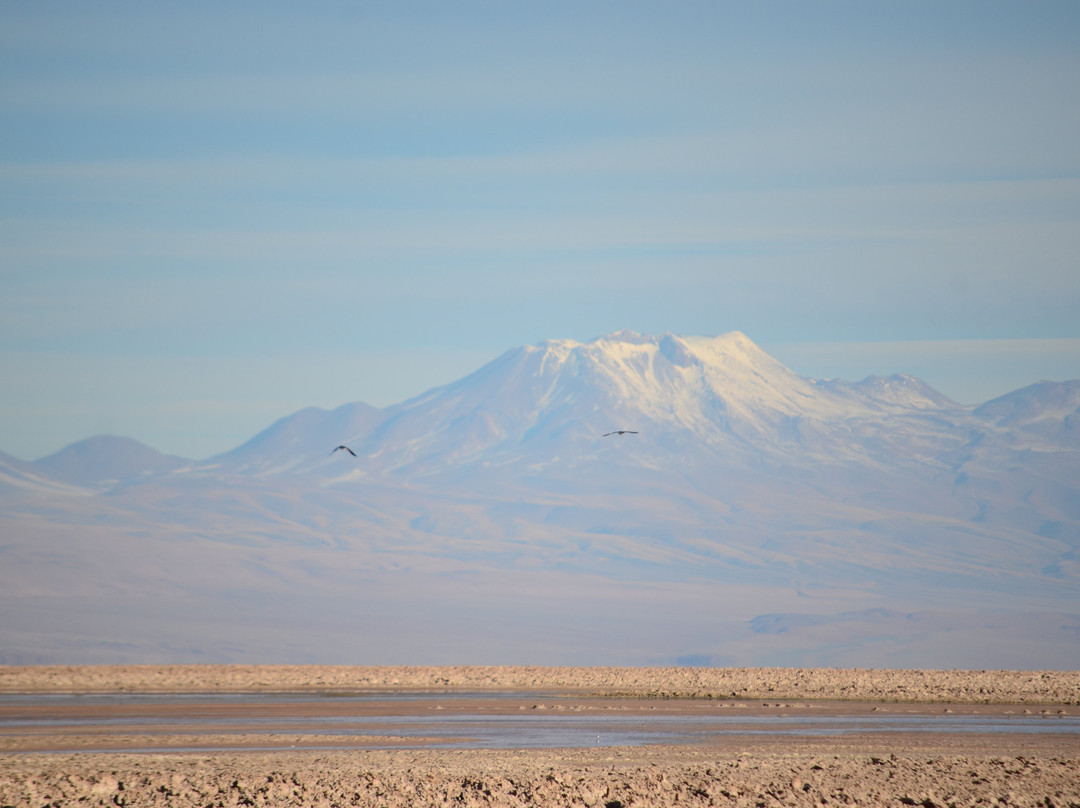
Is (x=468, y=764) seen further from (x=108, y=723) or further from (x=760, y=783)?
(x=108, y=723)

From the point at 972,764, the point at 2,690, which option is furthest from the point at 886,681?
the point at 2,690

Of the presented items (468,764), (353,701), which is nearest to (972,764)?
(468,764)

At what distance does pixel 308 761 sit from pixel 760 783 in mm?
10784

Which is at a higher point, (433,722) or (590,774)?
(433,722)

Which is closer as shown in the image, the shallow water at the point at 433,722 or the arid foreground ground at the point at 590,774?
the arid foreground ground at the point at 590,774

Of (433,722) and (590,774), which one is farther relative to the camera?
(433,722)

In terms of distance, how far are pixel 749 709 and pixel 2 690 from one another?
90.3ft

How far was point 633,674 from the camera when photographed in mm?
57188

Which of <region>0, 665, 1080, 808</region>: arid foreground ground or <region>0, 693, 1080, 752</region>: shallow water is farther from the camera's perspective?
<region>0, 693, 1080, 752</region>: shallow water

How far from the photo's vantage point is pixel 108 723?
39.1m

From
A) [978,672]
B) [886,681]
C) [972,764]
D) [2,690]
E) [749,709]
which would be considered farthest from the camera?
[978,672]

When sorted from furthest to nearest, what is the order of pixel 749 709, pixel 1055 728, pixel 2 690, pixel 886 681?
pixel 886 681 → pixel 2 690 → pixel 749 709 → pixel 1055 728

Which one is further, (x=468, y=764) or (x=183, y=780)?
(x=468, y=764)

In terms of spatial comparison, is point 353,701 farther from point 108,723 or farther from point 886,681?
point 886,681
